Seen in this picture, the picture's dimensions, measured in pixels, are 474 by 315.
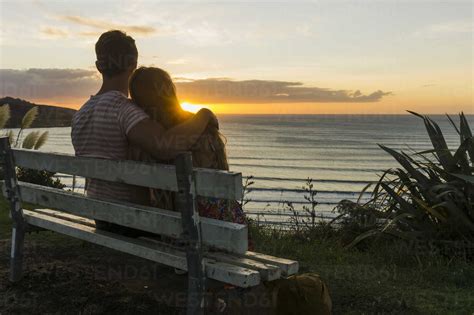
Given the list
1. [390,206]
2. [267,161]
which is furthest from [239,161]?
[390,206]

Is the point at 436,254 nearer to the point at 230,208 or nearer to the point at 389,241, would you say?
the point at 389,241

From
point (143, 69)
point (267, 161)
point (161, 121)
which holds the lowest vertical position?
point (267, 161)

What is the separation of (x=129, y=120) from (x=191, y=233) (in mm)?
782

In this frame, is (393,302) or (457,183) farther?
(457,183)

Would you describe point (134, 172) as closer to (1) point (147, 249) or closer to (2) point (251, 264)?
(1) point (147, 249)

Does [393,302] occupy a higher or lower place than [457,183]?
lower

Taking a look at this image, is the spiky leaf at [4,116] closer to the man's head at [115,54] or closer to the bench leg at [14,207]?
the bench leg at [14,207]

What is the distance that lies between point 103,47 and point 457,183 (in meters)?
4.00

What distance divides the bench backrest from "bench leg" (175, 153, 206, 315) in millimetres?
34

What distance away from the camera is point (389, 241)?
5.44 metres

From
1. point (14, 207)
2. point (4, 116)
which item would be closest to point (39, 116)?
point (4, 116)

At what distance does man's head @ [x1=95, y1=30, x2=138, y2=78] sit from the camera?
121 inches

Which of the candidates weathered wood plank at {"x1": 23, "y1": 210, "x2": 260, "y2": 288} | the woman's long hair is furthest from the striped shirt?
weathered wood plank at {"x1": 23, "y1": 210, "x2": 260, "y2": 288}

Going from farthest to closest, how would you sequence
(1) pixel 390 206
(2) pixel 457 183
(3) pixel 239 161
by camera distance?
1. (3) pixel 239 161
2. (1) pixel 390 206
3. (2) pixel 457 183
